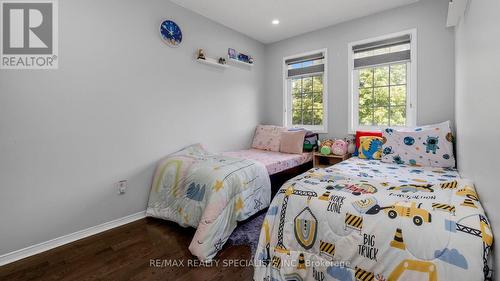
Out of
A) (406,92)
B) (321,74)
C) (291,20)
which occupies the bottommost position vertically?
(406,92)

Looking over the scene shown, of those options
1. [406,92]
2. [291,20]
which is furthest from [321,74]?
[406,92]

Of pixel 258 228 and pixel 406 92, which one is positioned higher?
pixel 406 92

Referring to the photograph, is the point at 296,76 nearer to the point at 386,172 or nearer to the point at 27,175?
the point at 386,172

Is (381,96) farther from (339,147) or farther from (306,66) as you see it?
(306,66)

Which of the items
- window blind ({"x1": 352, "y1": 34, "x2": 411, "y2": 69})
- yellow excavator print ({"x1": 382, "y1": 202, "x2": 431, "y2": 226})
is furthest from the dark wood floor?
window blind ({"x1": 352, "y1": 34, "x2": 411, "y2": 69})

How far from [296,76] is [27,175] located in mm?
3646

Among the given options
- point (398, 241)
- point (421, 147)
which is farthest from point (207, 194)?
point (421, 147)

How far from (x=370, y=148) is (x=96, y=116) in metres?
3.04

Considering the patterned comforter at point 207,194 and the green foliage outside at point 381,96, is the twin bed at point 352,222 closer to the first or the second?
the patterned comforter at point 207,194

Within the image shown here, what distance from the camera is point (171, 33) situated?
2.78 metres

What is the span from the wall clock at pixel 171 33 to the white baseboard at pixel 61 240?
2.08 metres

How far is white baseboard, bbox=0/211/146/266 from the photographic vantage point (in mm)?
1779

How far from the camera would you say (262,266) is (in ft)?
4.95

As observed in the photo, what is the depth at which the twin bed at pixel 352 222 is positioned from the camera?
1010 mm
